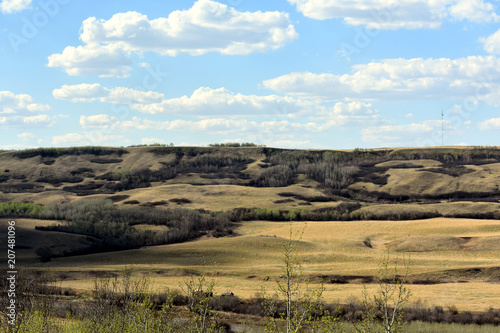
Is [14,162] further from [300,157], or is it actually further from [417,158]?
[417,158]

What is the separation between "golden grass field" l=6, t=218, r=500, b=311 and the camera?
40.3 m

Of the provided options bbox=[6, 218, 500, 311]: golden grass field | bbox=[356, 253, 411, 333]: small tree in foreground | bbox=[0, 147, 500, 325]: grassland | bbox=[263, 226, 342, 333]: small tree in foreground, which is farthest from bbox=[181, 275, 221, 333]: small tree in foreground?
bbox=[6, 218, 500, 311]: golden grass field

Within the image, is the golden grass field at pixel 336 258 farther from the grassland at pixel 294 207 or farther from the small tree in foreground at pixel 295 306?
the small tree in foreground at pixel 295 306

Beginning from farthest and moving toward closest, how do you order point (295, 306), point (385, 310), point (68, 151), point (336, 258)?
point (68, 151), point (336, 258), point (295, 306), point (385, 310)

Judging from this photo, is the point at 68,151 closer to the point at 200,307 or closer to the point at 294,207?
the point at 294,207

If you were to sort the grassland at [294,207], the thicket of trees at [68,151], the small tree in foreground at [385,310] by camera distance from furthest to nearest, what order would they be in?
1. the thicket of trees at [68,151]
2. the grassland at [294,207]
3. the small tree in foreground at [385,310]

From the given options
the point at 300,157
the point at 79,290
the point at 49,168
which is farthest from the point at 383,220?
the point at 49,168

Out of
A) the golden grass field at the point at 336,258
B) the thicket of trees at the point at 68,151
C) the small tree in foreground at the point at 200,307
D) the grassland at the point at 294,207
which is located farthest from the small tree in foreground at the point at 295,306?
the thicket of trees at the point at 68,151

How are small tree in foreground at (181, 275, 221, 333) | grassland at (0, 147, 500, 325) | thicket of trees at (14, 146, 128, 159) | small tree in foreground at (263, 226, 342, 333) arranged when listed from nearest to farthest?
small tree in foreground at (263, 226, 342, 333)
small tree in foreground at (181, 275, 221, 333)
grassland at (0, 147, 500, 325)
thicket of trees at (14, 146, 128, 159)

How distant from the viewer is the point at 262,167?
456ft

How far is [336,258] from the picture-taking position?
2196 inches

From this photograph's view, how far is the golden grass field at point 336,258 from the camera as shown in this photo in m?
40.3

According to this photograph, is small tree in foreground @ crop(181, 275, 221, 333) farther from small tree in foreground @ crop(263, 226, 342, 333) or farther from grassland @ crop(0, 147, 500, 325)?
grassland @ crop(0, 147, 500, 325)

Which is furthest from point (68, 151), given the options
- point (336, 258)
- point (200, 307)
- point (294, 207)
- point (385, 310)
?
point (385, 310)
